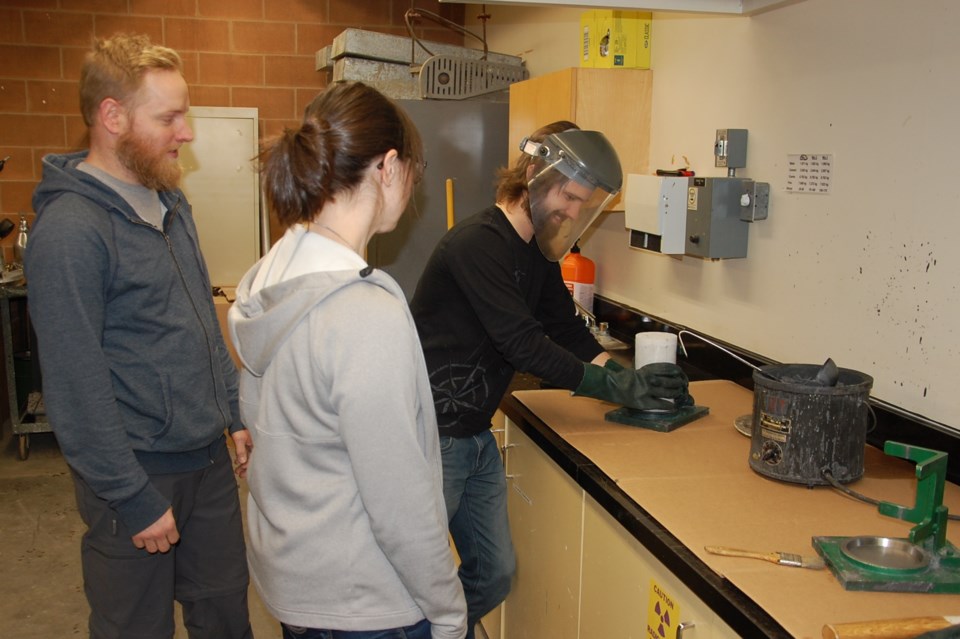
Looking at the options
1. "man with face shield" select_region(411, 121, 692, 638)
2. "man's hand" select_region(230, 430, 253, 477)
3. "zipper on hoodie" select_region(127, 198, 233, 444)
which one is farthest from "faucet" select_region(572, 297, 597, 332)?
"zipper on hoodie" select_region(127, 198, 233, 444)

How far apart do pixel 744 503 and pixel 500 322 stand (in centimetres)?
59

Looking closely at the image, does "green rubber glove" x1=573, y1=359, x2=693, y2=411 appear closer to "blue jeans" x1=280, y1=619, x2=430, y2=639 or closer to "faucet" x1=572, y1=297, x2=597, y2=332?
"blue jeans" x1=280, y1=619, x2=430, y2=639

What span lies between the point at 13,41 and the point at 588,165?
362 cm

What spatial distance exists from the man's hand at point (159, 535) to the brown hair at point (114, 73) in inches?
30.6

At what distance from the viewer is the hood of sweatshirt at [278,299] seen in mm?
1167

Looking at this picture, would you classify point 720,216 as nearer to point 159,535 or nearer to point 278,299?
point 278,299

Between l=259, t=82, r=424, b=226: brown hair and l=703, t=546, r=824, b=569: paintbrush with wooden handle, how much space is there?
74cm

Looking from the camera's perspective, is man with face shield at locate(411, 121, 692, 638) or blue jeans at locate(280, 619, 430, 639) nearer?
blue jeans at locate(280, 619, 430, 639)

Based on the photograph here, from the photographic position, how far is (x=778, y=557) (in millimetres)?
1221

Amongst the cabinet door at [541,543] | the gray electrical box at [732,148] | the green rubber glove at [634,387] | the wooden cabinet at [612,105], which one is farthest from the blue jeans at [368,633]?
the wooden cabinet at [612,105]

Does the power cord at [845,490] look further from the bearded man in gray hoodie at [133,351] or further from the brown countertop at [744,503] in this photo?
the bearded man in gray hoodie at [133,351]

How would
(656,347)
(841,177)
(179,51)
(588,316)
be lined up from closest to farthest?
(841,177)
(656,347)
(588,316)
(179,51)

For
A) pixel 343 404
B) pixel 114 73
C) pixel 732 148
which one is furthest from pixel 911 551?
pixel 114 73

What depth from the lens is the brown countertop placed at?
1.12 metres
